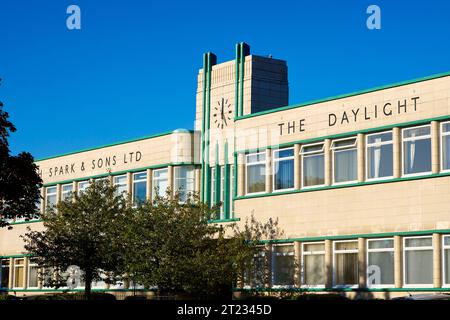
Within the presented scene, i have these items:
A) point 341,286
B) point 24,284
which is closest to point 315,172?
point 341,286

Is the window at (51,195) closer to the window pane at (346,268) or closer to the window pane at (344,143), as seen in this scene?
the window pane at (344,143)

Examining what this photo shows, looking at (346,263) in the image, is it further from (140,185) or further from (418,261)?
(140,185)

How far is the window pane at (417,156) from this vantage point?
36.1m

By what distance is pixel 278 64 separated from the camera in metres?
50.5

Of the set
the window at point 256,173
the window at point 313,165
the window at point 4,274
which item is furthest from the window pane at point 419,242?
the window at point 4,274

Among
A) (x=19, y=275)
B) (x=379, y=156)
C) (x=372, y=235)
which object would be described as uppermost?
(x=379, y=156)

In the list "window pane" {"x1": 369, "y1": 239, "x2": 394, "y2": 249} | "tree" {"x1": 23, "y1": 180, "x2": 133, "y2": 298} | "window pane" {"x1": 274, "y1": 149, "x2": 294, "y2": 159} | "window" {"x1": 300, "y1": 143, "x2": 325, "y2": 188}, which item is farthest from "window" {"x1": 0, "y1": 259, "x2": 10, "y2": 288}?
"window pane" {"x1": 369, "y1": 239, "x2": 394, "y2": 249}

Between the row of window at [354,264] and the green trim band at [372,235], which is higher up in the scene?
the green trim band at [372,235]

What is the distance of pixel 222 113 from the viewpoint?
161ft

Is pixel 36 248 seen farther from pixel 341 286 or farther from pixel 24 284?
pixel 341 286

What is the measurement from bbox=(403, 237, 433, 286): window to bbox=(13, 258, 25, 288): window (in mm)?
31732

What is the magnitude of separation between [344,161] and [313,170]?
73.5 inches

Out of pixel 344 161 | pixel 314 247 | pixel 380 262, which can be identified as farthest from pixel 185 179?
pixel 380 262

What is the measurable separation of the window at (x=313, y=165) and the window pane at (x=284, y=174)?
814 millimetres
